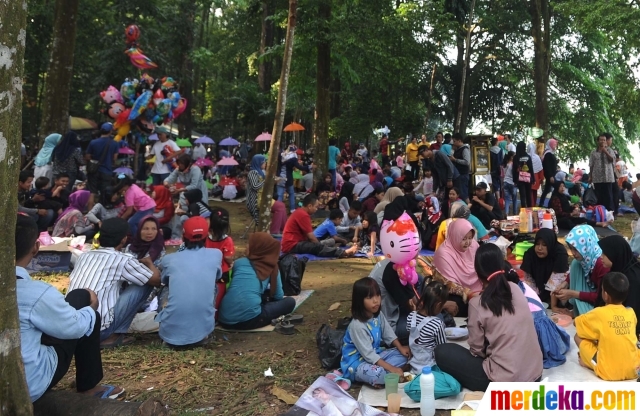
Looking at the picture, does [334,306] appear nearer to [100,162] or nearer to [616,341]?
[616,341]

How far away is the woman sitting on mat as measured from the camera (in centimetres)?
393

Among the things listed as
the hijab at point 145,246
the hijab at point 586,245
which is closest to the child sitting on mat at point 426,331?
the hijab at point 586,245

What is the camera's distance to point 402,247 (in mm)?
5109

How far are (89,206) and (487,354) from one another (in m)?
7.66

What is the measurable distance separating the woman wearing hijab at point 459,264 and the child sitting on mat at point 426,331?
1.42 metres

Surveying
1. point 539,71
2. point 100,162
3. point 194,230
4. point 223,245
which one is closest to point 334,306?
point 223,245

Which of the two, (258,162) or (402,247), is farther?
(258,162)

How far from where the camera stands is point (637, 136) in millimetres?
28109

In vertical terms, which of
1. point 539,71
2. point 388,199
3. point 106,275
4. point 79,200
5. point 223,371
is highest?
point 539,71

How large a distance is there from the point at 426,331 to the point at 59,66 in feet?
36.4

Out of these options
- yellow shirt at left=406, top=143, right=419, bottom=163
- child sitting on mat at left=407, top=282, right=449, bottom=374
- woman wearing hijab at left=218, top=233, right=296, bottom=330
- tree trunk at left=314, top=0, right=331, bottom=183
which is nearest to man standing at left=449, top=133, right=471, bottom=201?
yellow shirt at left=406, top=143, right=419, bottom=163

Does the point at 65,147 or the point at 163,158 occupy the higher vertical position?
the point at 65,147

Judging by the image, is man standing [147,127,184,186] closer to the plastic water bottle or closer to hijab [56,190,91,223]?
hijab [56,190,91,223]

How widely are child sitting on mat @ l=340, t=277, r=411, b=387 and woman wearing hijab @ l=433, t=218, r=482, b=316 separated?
1.58 m
